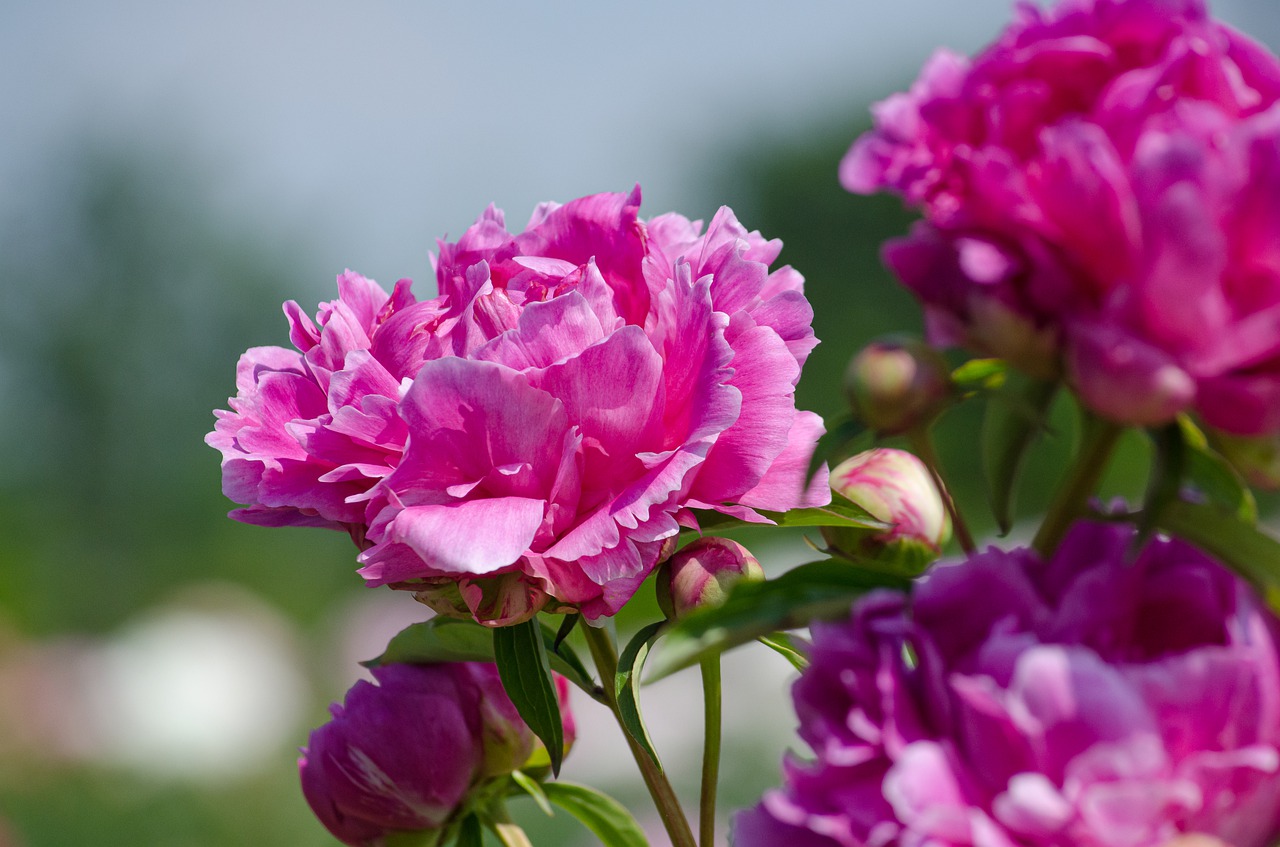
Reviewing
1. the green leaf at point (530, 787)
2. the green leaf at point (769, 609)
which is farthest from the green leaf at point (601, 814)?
the green leaf at point (769, 609)

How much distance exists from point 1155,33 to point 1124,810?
0.27 meters

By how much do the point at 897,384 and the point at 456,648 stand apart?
0.39m

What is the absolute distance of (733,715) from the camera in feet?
14.2

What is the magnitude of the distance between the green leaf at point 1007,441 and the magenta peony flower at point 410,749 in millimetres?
359

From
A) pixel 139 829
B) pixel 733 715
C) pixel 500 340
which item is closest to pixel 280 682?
pixel 139 829

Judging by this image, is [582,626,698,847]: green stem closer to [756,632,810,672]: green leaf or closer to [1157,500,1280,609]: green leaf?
[756,632,810,672]: green leaf

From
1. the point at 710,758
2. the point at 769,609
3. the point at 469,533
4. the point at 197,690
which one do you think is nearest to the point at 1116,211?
the point at 769,609

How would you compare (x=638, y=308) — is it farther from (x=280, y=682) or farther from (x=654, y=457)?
(x=280, y=682)

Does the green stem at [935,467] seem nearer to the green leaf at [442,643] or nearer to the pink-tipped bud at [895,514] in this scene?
the pink-tipped bud at [895,514]

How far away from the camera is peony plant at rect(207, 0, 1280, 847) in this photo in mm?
404

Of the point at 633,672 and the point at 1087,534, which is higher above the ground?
the point at 1087,534

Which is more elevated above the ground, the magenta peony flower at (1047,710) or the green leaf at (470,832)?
the magenta peony flower at (1047,710)

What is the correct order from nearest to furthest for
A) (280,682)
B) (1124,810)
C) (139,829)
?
(1124,810) → (139,829) → (280,682)

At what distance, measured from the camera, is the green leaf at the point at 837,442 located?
50 cm
